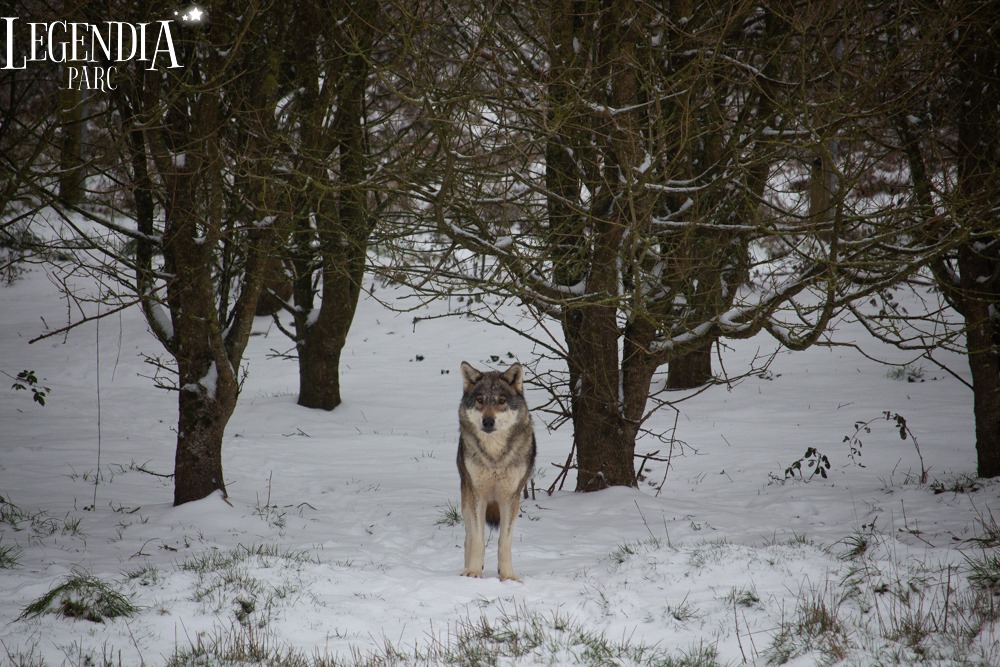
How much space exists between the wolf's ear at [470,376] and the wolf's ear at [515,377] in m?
0.23

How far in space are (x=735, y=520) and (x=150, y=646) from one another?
5677 millimetres

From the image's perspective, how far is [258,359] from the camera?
20047 mm

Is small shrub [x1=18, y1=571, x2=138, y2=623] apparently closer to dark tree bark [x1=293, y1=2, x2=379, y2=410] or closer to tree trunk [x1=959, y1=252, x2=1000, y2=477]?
dark tree bark [x1=293, y1=2, x2=379, y2=410]

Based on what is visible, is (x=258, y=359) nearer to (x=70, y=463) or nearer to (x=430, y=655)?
(x=70, y=463)

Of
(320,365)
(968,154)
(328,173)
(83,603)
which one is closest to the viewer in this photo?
(83,603)

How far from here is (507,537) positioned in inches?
241

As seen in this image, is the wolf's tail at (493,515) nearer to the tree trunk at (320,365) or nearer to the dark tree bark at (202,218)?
the dark tree bark at (202,218)

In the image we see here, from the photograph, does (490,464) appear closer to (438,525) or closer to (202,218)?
(438,525)

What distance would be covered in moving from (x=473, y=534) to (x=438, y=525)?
1.71m

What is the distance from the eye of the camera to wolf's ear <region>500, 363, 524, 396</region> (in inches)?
265

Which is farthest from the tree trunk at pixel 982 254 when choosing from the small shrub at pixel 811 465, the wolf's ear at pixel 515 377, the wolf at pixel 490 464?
the wolf at pixel 490 464

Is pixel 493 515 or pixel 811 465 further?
pixel 811 465

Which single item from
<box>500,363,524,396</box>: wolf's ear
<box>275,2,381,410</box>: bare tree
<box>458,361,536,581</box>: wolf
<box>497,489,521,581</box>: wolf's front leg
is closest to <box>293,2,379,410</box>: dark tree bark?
<box>275,2,381,410</box>: bare tree

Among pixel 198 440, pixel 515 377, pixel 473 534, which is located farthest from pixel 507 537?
pixel 198 440
